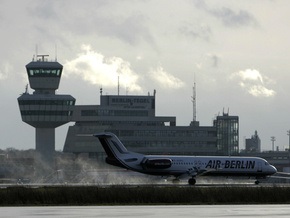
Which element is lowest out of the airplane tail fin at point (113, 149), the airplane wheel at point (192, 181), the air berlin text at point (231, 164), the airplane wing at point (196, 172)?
the airplane wheel at point (192, 181)

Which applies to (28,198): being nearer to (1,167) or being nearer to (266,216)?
(266,216)

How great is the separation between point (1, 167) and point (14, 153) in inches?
888

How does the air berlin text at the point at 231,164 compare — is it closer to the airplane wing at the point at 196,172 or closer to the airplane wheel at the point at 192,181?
the airplane wing at the point at 196,172

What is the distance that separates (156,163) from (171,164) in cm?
238

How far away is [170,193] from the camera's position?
79.9m

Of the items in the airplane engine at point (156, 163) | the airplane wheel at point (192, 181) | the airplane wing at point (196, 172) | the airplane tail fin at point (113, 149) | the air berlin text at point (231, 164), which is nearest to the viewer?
the airplane wheel at point (192, 181)

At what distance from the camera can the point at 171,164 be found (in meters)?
126

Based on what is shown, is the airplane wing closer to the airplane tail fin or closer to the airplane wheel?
the airplane wheel

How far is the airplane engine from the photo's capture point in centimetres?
12438

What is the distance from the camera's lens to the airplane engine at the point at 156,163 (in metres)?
124

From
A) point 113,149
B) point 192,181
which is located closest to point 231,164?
point 192,181

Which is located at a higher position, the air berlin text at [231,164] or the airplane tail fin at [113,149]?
the airplane tail fin at [113,149]

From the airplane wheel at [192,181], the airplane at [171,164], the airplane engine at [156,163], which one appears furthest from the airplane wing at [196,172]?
the airplane engine at [156,163]

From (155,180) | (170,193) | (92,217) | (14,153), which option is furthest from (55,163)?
(92,217)
